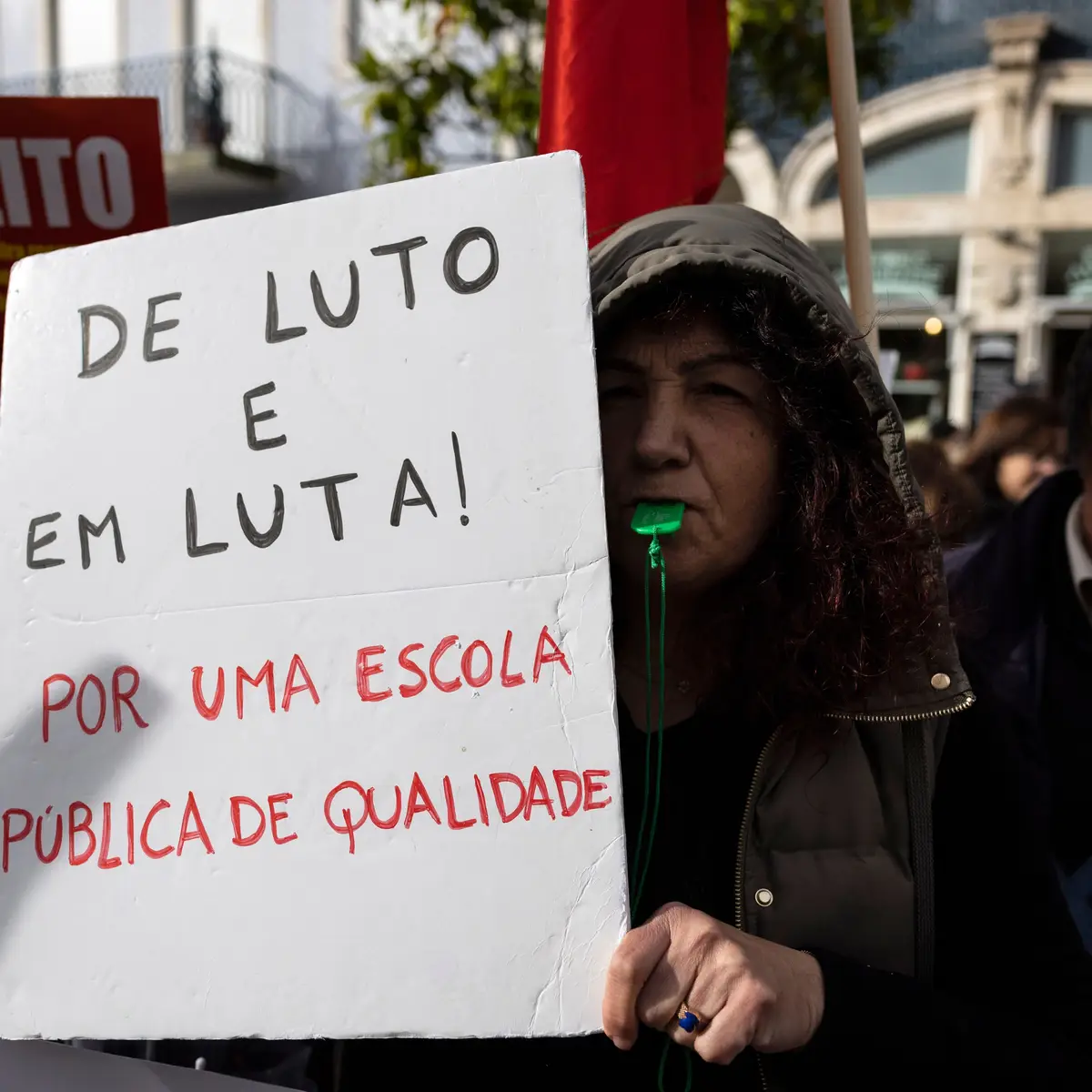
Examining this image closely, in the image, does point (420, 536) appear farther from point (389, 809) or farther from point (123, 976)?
point (123, 976)

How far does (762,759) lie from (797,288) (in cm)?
45

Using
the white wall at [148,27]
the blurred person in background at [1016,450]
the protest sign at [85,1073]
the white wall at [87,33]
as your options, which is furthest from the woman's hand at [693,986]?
the white wall at [87,33]

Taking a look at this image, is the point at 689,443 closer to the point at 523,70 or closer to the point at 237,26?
the point at 523,70

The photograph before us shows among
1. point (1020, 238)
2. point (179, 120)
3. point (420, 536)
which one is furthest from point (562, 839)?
point (179, 120)

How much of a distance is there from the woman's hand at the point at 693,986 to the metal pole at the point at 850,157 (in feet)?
2.72

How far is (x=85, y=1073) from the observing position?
42.0 inches

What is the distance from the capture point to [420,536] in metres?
0.95

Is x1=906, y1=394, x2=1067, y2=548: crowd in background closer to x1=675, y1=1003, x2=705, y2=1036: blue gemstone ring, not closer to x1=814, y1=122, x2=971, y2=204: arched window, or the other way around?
x1=675, y1=1003, x2=705, y2=1036: blue gemstone ring

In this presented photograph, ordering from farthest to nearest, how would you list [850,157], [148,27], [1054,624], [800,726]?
[148,27], [1054,624], [850,157], [800,726]

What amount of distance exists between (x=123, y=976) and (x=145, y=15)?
42.8ft

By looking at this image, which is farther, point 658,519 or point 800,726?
point 800,726

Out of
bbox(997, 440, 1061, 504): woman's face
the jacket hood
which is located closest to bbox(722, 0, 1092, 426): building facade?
bbox(997, 440, 1061, 504): woman's face

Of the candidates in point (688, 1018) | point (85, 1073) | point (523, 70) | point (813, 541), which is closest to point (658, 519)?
point (813, 541)

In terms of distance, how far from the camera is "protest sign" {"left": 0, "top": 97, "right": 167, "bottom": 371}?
168 cm
